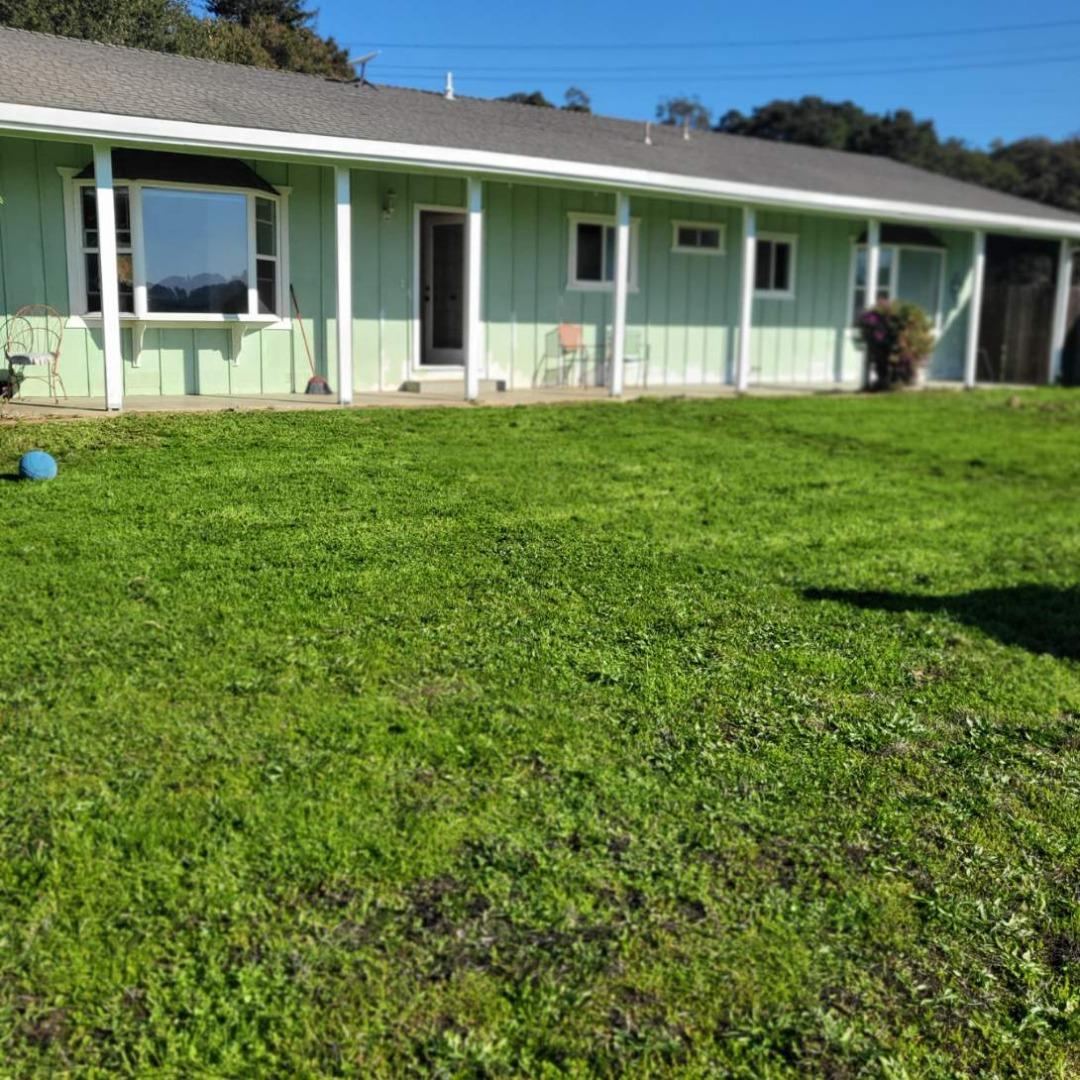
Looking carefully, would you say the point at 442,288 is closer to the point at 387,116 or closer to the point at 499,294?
the point at 499,294

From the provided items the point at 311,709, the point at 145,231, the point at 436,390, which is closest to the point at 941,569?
the point at 311,709

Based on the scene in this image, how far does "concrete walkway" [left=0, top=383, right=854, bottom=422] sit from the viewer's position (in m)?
9.41

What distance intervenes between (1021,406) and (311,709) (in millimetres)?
13249

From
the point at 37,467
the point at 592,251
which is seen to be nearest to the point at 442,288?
the point at 592,251


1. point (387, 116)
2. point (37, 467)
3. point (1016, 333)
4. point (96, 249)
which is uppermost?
point (387, 116)

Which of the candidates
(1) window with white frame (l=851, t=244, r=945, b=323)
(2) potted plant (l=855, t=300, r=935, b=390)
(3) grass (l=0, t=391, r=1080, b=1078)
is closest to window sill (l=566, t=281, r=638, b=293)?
(2) potted plant (l=855, t=300, r=935, b=390)

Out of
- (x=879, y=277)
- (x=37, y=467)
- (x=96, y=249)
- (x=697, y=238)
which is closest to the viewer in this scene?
(x=37, y=467)

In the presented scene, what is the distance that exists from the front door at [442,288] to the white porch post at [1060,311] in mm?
10590

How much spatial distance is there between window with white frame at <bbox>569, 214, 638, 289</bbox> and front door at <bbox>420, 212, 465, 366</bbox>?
5.02 feet

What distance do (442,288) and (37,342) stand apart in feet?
17.2

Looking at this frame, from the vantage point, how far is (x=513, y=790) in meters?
3.83

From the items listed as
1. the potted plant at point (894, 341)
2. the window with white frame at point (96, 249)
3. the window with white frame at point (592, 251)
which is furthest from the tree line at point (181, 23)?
the potted plant at point (894, 341)

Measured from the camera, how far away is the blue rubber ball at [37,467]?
6.94 meters

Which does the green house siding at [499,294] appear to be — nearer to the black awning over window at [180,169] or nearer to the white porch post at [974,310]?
the black awning over window at [180,169]
